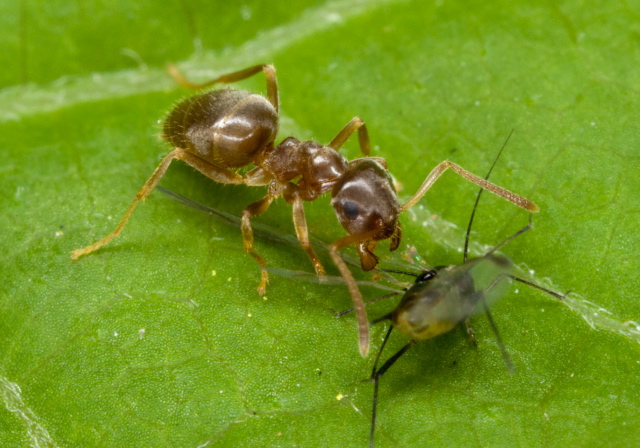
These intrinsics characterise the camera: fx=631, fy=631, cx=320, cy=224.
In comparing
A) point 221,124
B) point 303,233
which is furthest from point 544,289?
point 221,124

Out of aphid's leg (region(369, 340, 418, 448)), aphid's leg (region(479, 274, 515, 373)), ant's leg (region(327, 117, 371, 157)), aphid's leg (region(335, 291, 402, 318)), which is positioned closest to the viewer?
aphid's leg (region(369, 340, 418, 448))

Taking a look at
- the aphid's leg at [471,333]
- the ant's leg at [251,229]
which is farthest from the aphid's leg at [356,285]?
the aphid's leg at [471,333]

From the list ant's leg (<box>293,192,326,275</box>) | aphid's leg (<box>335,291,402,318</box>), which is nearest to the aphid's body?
aphid's leg (<box>335,291,402,318</box>)

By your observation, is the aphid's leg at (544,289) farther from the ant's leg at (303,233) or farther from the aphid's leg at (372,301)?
the ant's leg at (303,233)

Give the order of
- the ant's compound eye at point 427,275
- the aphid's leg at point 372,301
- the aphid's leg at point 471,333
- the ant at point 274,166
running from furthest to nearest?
the ant at point 274,166
the aphid's leg at point 372,301
the ant's compound eye at point 427,275
the aphid's leg at point 471,333

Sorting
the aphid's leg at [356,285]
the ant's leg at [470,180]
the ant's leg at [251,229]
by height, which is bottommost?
the ant's leg at [251,229]

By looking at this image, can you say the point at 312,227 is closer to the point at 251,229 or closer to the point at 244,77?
the point at 251,229

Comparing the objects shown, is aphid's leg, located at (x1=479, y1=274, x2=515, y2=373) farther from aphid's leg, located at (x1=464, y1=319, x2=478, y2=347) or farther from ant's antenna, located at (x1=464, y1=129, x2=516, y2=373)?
aphid's leg, located at (x1=464, y1=319, x2=478, y2=347)
